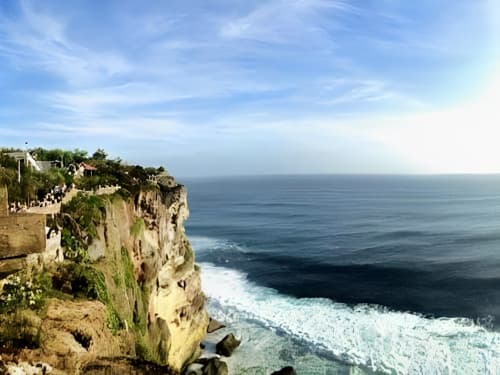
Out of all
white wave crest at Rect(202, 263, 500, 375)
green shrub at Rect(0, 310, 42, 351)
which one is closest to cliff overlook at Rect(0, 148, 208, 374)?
green shrub at Rect(0, 310, 42, 351)

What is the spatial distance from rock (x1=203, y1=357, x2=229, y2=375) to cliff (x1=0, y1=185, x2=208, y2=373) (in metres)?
2.40

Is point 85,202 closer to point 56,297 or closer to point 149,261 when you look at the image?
point 149,261

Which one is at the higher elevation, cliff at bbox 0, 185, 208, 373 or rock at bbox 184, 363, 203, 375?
cliff at bbox 0, 185, 208, 373

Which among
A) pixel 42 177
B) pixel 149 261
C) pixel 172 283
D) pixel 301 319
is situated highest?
pixel 42 177

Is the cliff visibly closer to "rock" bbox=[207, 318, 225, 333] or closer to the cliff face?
the cliff face

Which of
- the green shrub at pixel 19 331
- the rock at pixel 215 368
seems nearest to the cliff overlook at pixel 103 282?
the green shrub at pixel 19 331

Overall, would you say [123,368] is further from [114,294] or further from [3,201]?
[114,294]

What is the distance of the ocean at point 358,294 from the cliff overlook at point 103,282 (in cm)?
740

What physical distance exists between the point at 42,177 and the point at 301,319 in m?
24.6

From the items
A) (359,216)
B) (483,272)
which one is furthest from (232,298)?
(359,216)

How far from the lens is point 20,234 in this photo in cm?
1088

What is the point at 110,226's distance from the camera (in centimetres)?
2262

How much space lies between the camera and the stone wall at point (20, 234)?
1065 cm

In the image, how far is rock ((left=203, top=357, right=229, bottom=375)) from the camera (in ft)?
91.1
